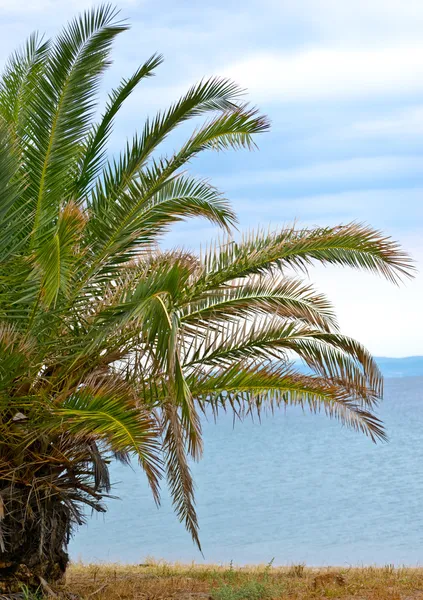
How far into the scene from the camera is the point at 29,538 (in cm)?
827

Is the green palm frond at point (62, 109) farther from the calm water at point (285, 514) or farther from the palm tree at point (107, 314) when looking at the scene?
the calm water at point (285, 514)

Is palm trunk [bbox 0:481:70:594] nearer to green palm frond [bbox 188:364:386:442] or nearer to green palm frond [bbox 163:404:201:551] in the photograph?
green palm frond [bbox 163:404:201:551]

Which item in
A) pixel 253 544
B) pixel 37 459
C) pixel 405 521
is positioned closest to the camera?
pixel 37 459

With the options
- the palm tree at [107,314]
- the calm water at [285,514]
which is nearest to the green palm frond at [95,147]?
the palm tree at [107,314]

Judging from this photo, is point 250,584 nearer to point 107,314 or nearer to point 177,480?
point 177,480

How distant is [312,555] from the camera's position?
788 inches

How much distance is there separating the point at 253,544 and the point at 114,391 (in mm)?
15630

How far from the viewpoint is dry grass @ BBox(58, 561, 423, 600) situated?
26.6ft

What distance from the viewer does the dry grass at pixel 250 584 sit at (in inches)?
319

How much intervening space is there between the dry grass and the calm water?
292 cm

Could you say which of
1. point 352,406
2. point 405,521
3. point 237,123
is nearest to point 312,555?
point 405,521

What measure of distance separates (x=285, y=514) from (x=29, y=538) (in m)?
21.1

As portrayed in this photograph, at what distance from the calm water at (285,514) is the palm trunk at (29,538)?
4.10 metres

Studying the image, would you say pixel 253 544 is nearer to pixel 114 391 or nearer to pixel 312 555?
pixel 312 555
